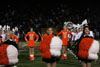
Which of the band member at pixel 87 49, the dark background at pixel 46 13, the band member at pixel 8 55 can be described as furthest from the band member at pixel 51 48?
the dark background at pixel 46 13

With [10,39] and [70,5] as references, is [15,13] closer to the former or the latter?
[70,5]

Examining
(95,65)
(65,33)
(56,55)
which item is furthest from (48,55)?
(65,33)

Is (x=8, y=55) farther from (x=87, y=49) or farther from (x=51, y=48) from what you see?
(x=87, y=49)

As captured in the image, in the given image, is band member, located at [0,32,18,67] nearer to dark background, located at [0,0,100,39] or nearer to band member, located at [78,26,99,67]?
band member, located at [78,26,99,67]

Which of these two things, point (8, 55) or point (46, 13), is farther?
point (46, 13)

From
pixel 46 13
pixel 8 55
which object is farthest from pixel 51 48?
pixel 46 13

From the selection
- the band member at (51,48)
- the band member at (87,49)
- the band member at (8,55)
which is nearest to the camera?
the band member at (8,55)

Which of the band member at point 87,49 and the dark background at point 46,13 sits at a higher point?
the dark background at point 46,13

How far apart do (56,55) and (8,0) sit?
32175 mm

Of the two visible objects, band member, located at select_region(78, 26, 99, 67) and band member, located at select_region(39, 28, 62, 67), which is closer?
band member, located at select_region(78, 26, 99, 67)

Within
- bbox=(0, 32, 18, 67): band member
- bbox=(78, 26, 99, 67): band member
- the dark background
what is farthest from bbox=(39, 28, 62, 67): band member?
the dark background

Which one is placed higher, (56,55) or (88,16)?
(88,16)

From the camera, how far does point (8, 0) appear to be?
3791cm

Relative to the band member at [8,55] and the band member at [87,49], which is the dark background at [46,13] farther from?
the band member at [8,55]
